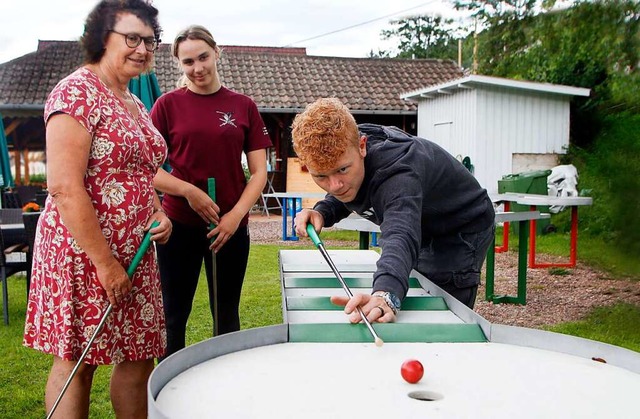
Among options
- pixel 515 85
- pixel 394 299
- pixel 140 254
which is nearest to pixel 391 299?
pixel 394 299

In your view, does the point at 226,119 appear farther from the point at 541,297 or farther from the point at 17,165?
the point at 17,165

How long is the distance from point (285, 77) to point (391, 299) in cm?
1348

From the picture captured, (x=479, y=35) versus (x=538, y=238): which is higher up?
(x=479, y=35)

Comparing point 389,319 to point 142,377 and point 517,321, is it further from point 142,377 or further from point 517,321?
point 517,321

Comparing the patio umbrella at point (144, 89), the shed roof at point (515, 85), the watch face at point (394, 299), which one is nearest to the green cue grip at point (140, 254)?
the watch face at point (394, 299)

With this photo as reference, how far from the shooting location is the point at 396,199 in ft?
6.27

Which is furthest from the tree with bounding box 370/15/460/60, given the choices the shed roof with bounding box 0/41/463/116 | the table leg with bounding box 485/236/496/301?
the table leg with bounding box 485/236/496/301

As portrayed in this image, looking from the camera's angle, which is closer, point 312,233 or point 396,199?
point 396,199

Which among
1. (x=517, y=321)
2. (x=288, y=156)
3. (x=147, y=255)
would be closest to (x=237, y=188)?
(x=147, y=255)

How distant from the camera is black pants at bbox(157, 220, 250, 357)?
2734 millimetres

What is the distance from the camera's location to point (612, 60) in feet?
5.63

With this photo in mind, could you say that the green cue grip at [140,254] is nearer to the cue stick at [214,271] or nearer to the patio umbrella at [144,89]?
the cue stick at [214,271]

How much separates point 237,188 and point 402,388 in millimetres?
1664

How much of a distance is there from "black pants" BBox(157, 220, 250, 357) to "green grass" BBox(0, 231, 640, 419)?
2.30 feet
